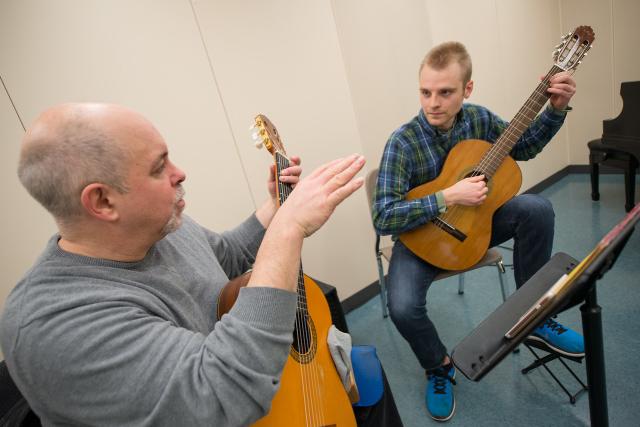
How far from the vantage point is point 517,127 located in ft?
5.29

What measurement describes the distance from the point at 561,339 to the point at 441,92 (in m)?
1.34

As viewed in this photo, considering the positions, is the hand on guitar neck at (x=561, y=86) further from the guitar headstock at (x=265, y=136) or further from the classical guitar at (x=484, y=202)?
the guitar headstock at (x=265, y=136)

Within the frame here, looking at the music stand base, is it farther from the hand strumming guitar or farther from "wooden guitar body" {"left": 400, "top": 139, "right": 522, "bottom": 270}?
the hand strumming guitar

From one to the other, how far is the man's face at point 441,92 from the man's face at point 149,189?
1271mm

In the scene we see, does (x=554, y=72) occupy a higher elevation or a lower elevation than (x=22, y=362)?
higher

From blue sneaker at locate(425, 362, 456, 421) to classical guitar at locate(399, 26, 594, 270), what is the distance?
1.77ft

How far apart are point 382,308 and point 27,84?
2402 millimetres

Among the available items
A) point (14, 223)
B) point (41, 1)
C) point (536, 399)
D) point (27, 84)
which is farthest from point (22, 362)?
point (536, 399)

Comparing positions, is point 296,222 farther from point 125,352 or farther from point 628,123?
point 628,123

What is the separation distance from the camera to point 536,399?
158cm

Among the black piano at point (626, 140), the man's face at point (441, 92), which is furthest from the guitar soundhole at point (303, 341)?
the black piano at point (626, 140)

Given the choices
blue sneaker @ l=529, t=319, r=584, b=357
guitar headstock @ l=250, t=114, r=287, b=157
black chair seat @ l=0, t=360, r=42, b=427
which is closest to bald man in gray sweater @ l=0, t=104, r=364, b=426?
black chair seat @ l=0, t=360, r=42, b=427

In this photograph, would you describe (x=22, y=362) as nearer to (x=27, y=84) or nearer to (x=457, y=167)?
(x=27, y=84)

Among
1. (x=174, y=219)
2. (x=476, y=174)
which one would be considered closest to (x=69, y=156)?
(x=174, y=219)
